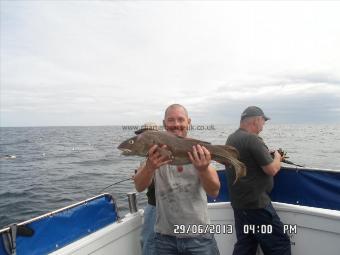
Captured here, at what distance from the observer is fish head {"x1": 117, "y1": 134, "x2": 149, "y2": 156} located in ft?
11.6

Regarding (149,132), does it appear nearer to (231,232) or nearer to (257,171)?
(257,171)

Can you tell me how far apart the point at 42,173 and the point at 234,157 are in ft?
78.5

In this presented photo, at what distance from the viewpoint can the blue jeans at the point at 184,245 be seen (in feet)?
11.8

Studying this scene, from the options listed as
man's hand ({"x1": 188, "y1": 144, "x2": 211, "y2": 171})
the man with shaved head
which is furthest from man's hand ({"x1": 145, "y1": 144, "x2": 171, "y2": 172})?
man's hand ({"x1": 188, "y1": 144, "x2": 211, "y2": 171})

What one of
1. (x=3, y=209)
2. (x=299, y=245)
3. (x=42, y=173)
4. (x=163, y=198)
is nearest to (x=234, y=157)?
(x=163, y=198)

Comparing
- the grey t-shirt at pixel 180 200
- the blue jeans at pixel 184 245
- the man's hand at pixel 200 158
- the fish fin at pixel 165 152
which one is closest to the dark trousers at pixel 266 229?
the blue jeans at pixel 184 245

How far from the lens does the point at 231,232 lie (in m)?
5.63

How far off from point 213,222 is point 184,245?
2.14 metres

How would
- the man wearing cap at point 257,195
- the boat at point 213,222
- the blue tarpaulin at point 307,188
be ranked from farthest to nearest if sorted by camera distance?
the blue tarpaulin at point 307,188 < the man wearing cap at point 257,195 < the boat at point 213,222

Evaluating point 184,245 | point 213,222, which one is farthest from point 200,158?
point 213,222

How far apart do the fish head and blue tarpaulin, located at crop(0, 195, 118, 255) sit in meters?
1.15

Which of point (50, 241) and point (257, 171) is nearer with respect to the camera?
point (50, 241)
